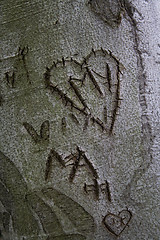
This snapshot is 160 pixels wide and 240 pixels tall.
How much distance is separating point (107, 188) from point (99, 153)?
0.07 metres

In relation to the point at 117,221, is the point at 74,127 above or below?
above

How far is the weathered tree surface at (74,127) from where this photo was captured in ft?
1.71

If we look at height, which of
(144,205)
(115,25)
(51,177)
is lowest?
(144,205)

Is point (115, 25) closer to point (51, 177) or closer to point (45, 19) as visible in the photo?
point (45, 19)

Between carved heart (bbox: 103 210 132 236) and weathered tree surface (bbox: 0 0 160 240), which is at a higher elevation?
weathered tree surface (bbox: 0 0 160 240)

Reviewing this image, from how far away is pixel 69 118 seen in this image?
0.53 metres

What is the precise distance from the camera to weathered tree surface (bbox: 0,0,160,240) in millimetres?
521

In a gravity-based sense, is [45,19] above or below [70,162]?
above

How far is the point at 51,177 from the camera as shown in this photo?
525 millimetres

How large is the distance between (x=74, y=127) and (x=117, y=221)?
0.21m

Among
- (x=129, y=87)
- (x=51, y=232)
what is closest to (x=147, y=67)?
(x=129, y=87)

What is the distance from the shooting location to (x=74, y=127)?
53cm

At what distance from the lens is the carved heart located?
51 centimetres

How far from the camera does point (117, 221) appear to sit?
51 centimetres
